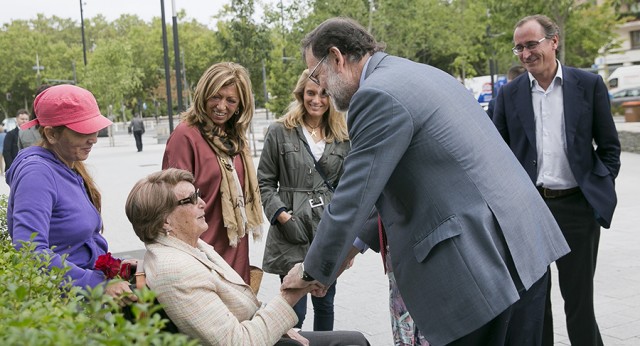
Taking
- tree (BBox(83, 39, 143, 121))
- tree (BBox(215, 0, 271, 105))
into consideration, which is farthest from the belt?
tree (BBox(83, 39, 143, 121))

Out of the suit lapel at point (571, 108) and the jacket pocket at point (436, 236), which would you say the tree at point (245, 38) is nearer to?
the suit lapel at point (571, 108)

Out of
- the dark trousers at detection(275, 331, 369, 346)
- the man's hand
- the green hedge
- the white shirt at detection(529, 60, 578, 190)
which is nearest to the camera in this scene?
the green hedge

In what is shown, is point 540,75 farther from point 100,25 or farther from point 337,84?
point 100,25

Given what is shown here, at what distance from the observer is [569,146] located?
4.52 m

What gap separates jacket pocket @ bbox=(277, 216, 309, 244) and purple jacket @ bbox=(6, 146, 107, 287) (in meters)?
1.61

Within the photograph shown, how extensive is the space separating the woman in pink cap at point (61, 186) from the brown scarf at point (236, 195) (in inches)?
41.0

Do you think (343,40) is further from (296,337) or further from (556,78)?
(556,78)

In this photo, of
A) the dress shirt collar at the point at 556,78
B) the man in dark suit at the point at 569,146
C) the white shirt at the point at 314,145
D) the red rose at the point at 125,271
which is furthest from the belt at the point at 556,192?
the red rose at the point at 125,271

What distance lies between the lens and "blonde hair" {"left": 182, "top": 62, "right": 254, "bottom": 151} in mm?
4531

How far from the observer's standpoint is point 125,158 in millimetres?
29156

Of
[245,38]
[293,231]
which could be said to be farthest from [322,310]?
[245,38]

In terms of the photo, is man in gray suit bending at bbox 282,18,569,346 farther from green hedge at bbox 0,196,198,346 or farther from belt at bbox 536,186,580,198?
belt at bbox 536,186,580,198

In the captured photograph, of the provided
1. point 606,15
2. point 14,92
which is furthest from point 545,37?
point 14,92

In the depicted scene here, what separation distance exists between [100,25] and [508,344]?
10786cm
